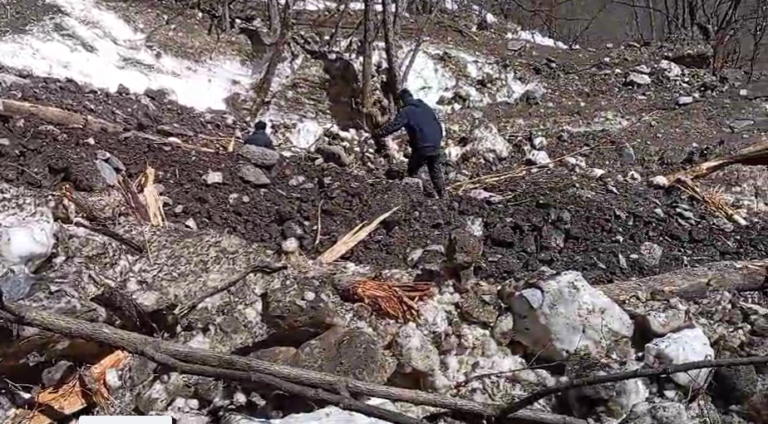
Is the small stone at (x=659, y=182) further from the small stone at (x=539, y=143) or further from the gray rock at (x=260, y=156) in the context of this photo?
the gray rock at (x=260, y=156)

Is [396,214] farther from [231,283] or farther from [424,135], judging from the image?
[424,135]

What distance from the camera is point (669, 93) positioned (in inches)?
425

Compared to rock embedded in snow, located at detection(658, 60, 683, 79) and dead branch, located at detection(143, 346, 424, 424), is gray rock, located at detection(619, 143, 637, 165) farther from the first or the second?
dead branch, located at detection(143, 346, 424, 424)

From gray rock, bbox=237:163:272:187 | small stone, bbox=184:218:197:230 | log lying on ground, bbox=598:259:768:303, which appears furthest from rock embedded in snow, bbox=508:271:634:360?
gray rock, bbox=237:163:272:187

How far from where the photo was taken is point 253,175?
598cm

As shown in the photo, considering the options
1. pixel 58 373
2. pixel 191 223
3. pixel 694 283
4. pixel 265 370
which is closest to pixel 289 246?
pixel 191 223

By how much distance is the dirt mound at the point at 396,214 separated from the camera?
17.6 ft

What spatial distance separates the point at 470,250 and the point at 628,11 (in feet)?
53.2

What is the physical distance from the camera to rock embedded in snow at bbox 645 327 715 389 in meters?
3.94

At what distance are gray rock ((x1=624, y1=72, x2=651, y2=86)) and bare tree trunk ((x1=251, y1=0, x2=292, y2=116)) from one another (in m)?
4.67

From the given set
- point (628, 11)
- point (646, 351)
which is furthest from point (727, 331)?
point (628, 11)

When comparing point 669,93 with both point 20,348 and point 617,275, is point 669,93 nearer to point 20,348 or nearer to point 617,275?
point 617,275

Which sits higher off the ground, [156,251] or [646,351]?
[646,351]

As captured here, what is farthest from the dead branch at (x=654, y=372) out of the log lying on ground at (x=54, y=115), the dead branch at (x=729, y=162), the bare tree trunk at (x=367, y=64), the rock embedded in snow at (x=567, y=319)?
the bare tree trunk at (x=367, y=64)
